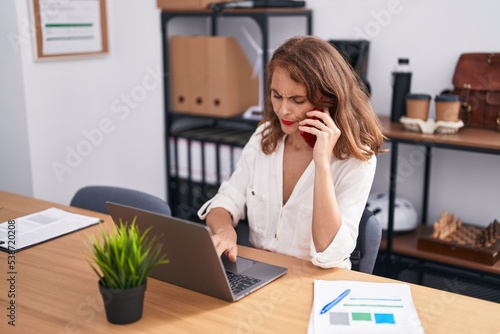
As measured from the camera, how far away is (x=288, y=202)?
6.01 ft

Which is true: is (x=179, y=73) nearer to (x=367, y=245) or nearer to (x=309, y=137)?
(x=309, y=137)

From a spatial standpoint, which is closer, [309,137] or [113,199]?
[309,137]

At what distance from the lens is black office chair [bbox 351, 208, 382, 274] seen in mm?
1700

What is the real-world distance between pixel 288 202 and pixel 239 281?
0.46m

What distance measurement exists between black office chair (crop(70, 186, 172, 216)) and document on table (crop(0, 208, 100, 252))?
0.13m

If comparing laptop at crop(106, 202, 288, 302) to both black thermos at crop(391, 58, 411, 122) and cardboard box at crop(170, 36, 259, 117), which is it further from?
cardboard box at crop(170, 36, 259, 117)

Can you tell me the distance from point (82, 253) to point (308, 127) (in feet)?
2.33

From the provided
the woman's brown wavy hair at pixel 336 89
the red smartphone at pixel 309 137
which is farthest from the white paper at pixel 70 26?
the red smartphone at pixel 309 137

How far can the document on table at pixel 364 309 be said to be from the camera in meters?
1.22

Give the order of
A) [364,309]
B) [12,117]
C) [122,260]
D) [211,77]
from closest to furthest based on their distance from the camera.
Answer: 1. [122,260]
2. [364,309]
3. [12,117]
4. [211,77]

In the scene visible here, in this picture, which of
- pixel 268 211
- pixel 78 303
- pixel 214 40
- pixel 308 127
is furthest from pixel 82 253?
pixel 214 40

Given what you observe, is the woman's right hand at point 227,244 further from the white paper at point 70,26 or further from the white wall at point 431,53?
the white paper at point 70,26

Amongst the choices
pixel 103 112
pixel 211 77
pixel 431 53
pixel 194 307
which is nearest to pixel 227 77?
pixel 211 77

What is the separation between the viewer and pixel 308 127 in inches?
64.7
